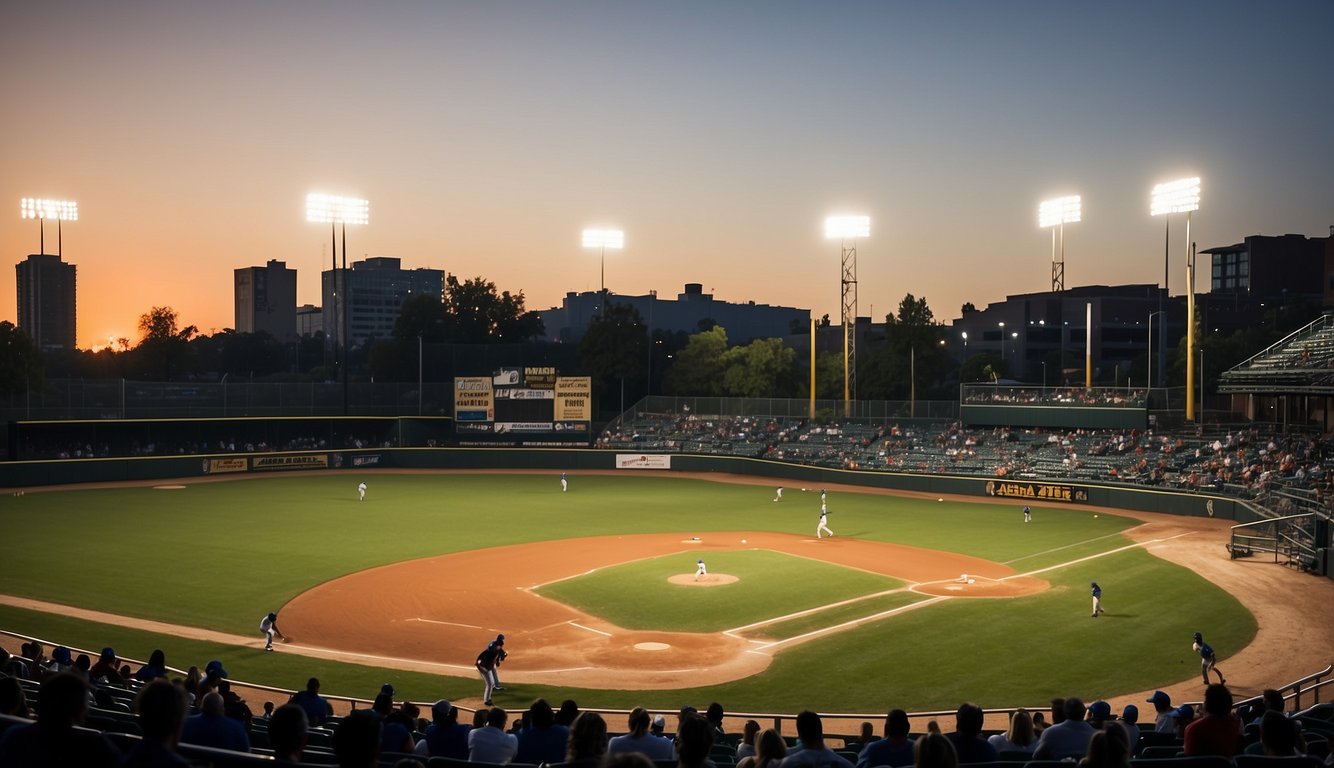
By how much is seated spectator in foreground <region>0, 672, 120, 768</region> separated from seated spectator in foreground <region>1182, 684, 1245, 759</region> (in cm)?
709

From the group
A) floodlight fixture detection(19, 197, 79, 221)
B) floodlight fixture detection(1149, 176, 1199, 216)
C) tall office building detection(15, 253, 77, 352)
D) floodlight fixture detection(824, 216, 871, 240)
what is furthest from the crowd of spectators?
tall office building detection(15, 253, 77, 352)

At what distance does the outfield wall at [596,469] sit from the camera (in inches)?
1741

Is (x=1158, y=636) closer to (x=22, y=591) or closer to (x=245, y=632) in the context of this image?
(x=245, y=632)

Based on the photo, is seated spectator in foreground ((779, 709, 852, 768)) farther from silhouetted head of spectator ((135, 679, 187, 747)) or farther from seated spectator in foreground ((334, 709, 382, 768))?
silhouetted head of spectator ((135, 679, 187, 747))

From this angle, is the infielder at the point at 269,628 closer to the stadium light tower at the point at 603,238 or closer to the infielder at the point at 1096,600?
the infielder at the point at 1096,600

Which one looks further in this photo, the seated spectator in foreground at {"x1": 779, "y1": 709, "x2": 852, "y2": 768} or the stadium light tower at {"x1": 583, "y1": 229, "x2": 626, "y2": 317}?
the stadium light tower at {"x1": 583, "y1": 229, "x2": 626, "y2": 317}

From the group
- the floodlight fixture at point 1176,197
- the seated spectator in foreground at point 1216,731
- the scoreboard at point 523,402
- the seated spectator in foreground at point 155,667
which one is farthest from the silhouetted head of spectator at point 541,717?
the scoreboard at point 523,402

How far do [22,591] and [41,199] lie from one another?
52.0 meters

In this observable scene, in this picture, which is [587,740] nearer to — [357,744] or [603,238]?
[357,744]

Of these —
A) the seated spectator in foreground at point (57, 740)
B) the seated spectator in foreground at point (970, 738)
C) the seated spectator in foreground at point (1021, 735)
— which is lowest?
the seated spectator in foreground at point (1021, 735)

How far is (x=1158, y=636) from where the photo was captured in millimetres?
22828

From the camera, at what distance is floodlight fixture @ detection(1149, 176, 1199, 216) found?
4991 centimetres

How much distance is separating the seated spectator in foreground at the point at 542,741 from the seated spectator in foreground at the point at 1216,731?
4.90m

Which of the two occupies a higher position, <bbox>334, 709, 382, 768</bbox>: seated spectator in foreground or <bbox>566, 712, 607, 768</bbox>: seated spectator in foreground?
<bbox>334, 709, 382, 768</bbox>: seated spectator in foreground
